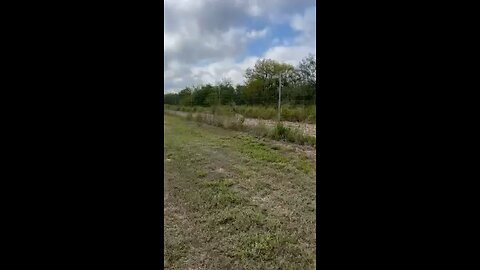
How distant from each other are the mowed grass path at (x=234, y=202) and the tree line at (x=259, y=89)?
0.15 metres

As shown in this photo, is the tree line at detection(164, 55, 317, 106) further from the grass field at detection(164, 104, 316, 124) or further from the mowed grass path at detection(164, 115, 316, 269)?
the mowed grass path at detection(164, 115, 316, 269)

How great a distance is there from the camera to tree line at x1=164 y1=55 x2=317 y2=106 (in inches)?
56.4

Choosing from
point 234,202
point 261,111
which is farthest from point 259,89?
point 234,202

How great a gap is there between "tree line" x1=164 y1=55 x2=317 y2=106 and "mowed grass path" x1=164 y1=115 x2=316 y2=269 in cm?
15

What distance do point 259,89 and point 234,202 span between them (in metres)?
0.58

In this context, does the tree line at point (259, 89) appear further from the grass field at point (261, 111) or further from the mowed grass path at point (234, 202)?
the mowed grass path at point (234, 202)

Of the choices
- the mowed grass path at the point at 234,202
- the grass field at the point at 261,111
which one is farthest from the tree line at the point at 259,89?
the mowed grass path at the point at 234,202

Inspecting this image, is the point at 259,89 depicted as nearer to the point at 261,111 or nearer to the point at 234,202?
the point at 261,111

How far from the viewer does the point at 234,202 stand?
1.66m
